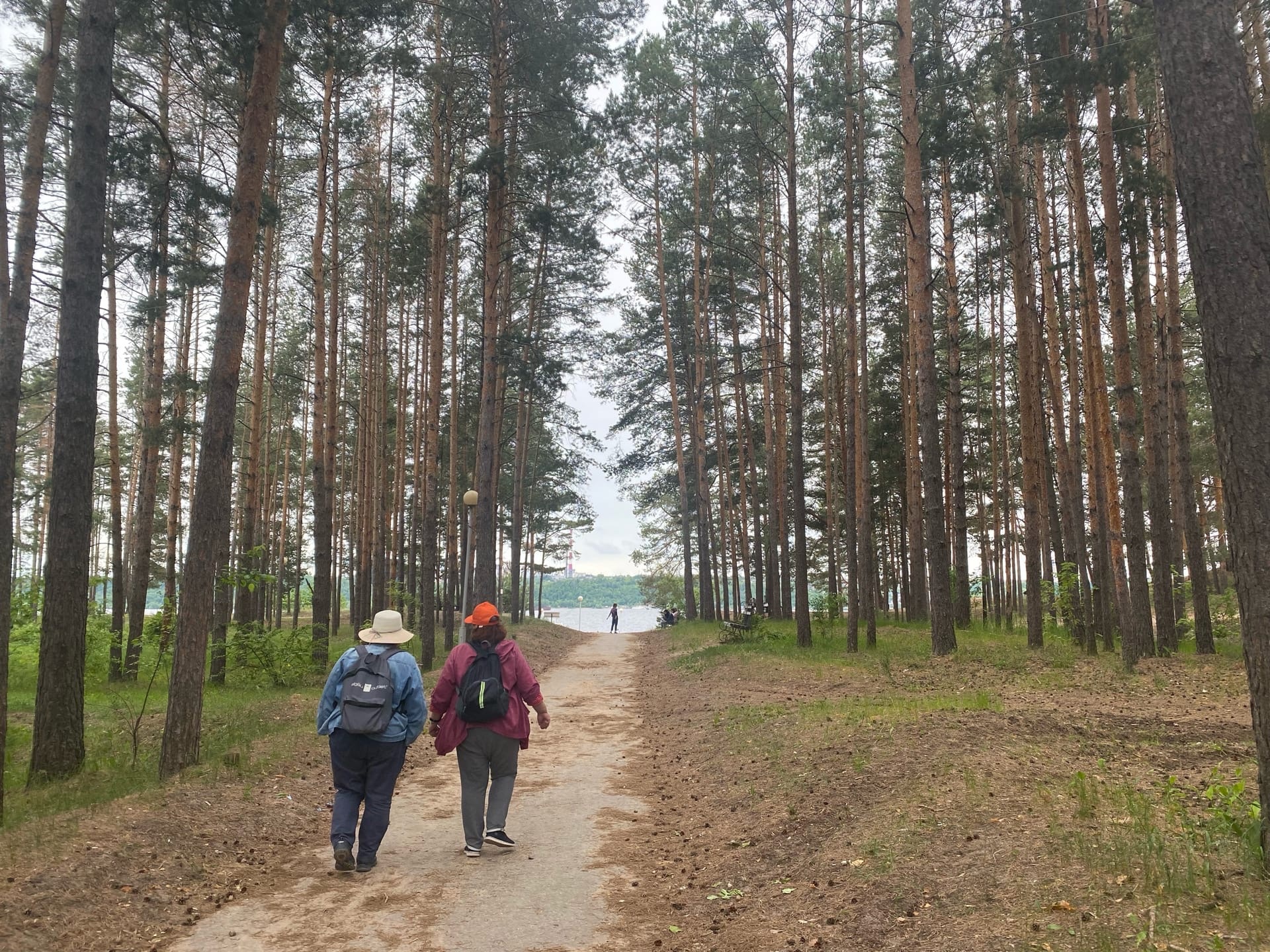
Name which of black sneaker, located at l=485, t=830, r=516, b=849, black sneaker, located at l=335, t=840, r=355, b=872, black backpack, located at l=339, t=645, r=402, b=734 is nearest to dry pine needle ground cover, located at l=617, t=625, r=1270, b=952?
black sneaker, located at l=485, t=830, r=516, b=849

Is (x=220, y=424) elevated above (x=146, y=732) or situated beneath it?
elevated above

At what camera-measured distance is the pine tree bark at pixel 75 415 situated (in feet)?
25.2

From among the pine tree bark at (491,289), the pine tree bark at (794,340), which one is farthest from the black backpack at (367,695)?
the pine tree bark at (794,340)

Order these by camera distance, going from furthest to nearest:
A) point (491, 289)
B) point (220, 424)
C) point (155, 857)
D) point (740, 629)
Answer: point (740, 629)
point (491, 289)
point (220, 424)
point (155, 857)

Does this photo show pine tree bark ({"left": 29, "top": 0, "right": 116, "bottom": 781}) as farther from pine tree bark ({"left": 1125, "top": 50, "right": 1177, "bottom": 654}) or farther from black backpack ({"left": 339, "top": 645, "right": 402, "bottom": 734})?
pine tree bark ({"left": 1125, "top": 50, "right": 1177, "bottom": 654})

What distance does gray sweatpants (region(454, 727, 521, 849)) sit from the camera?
6051mm

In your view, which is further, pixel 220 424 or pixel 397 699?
pixel 220 424

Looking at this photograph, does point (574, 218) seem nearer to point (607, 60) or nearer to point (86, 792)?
point (607, 60)

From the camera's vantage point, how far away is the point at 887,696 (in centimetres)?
1067

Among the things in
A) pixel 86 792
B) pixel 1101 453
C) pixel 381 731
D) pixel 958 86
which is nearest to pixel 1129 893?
pixel 381 731

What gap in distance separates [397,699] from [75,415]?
4786 mm

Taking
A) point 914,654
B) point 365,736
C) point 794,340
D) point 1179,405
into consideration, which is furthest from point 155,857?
point 1179,405

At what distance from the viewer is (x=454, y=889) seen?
202 inches

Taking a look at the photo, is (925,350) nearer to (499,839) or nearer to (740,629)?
(740,629)
